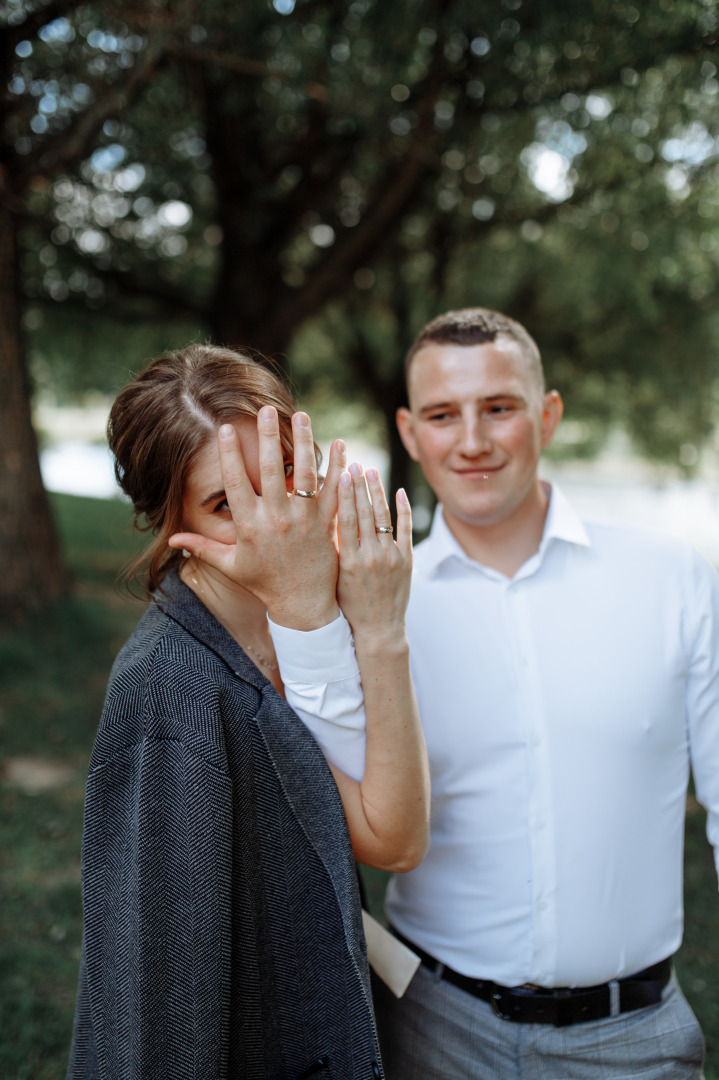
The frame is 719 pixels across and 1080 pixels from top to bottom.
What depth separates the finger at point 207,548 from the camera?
1586 mm

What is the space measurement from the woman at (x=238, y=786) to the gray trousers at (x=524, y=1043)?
486 millimetres

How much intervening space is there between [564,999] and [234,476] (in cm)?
150

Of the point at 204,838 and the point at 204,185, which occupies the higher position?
the point at 204,185

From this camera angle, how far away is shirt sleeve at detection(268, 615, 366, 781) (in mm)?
1555

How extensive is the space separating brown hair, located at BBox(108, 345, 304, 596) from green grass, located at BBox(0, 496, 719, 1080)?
8.1 inches

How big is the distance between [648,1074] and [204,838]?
1279 mm

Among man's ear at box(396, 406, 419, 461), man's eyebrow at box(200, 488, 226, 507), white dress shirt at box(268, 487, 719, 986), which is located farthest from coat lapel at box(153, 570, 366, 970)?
man's ear at box(396, 406, 419, 461)

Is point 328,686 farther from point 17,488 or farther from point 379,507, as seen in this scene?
point 17,488

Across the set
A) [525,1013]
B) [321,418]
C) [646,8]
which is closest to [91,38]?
[646,8]

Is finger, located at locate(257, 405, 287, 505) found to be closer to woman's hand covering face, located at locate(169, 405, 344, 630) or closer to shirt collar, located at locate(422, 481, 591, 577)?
woman's hand covering face, located at locate(169, 405, 344, 630)

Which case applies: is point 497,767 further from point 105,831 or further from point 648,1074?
point 105,831

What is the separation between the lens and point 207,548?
1.62 m

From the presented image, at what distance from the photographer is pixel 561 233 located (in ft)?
33.4

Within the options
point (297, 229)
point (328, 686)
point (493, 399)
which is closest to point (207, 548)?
point (328, 686)
